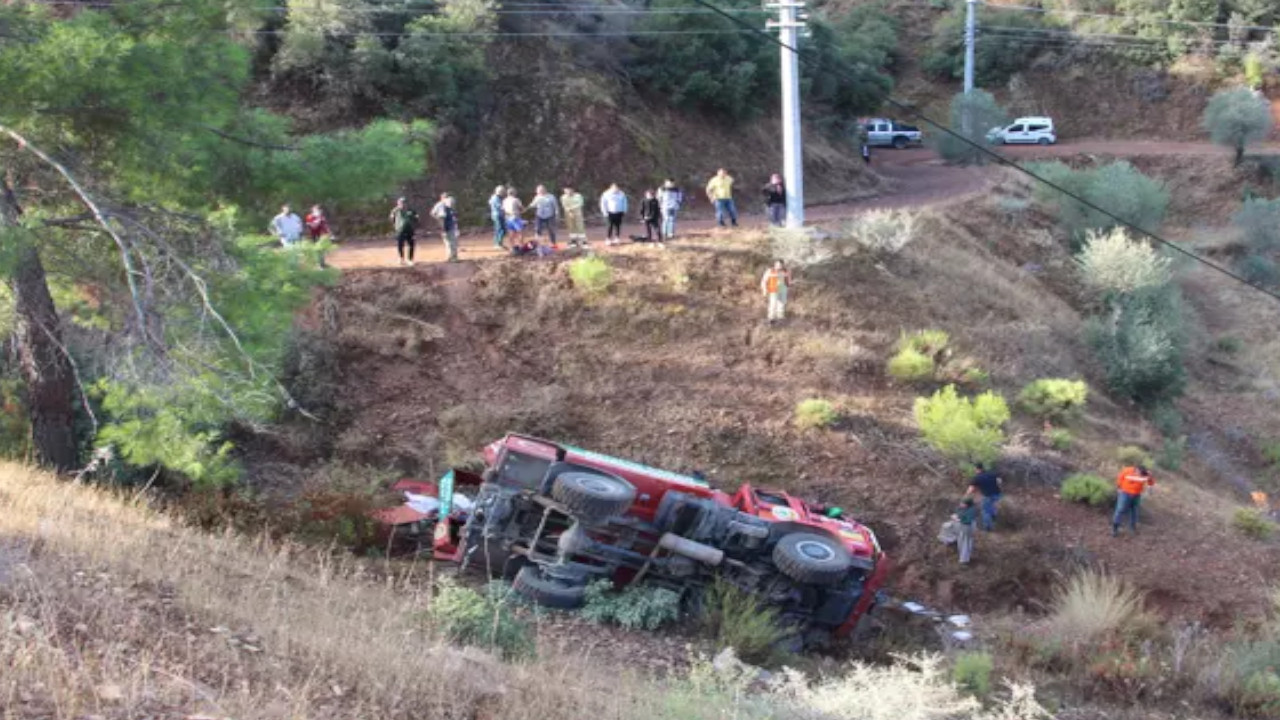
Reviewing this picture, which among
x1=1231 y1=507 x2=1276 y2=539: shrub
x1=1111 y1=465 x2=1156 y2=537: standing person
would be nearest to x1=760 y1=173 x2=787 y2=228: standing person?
x1=1111 y1=465 x2=1156 y2=537: standing person

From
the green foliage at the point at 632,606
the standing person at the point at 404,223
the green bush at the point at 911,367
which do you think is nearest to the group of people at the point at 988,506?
the green bush at the point at 911,367

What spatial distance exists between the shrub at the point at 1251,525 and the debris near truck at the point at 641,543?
7.76 meters

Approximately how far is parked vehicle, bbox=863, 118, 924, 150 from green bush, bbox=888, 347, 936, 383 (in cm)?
3533

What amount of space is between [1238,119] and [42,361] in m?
46.5

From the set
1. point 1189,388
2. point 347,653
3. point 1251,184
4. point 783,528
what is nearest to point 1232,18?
point 1251,184

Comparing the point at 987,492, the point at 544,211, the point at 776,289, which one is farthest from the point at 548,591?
the point at 544,211

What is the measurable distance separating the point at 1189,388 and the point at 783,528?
18157mm

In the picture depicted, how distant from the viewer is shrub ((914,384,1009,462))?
16.3m

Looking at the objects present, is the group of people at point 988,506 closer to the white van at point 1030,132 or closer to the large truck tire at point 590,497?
the large truck tire at point 590,497

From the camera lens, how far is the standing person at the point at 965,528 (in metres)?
14.3

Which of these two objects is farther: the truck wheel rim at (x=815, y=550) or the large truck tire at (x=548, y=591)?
the truck wheel rim at (x=815, y=550)

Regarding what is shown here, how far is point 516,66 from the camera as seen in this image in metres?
30.6

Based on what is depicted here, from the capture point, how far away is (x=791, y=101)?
20016mm

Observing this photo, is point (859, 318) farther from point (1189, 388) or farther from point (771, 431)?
point (1189, 388)
